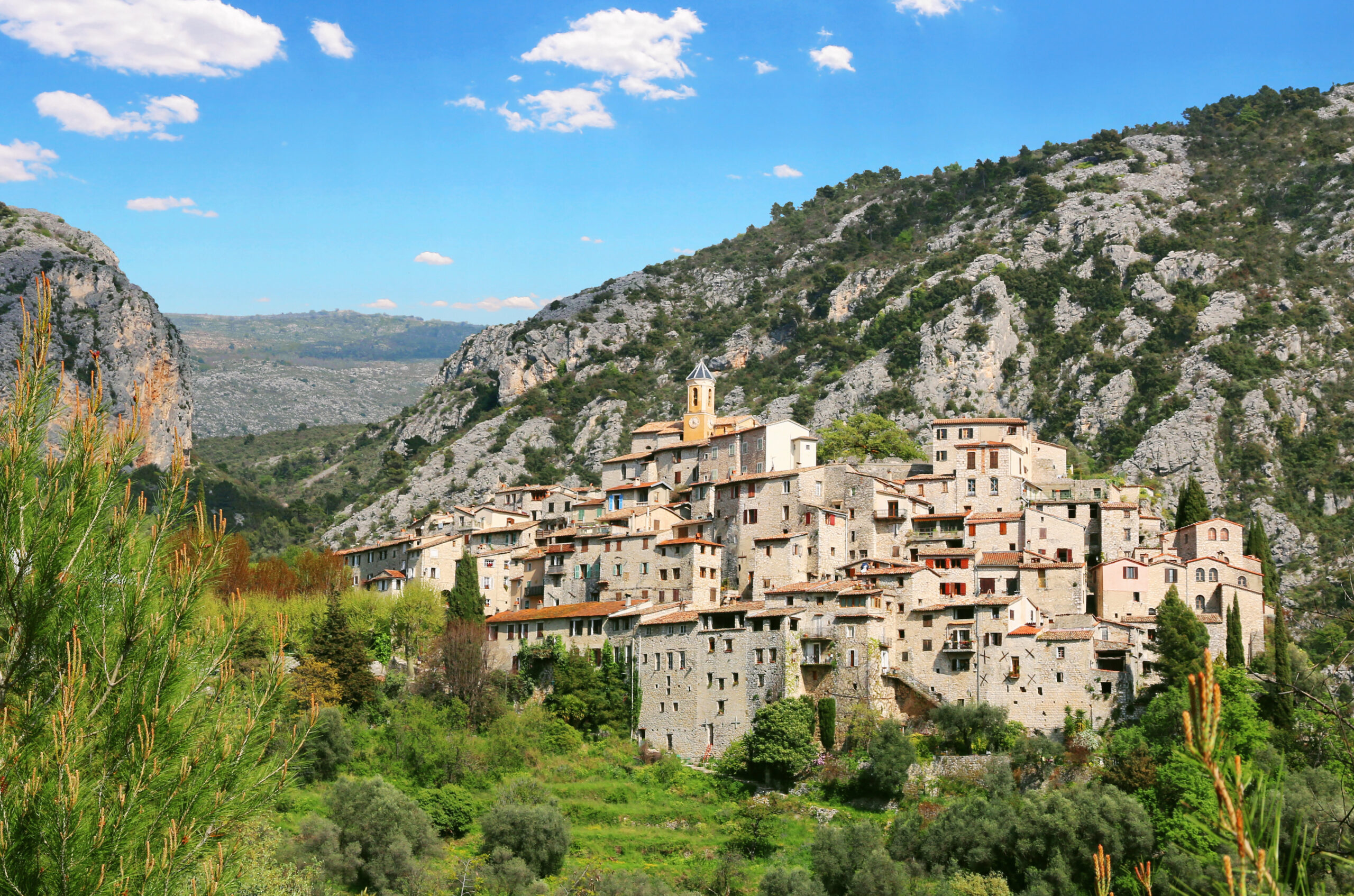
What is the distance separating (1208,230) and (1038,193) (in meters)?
22.1

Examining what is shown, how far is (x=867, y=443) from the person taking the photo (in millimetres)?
97812

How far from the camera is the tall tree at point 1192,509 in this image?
80.6 meters

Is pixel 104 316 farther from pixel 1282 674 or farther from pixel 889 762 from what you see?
pixel 1282 674

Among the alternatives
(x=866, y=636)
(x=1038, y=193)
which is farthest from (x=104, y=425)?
(x=1038, y=193)

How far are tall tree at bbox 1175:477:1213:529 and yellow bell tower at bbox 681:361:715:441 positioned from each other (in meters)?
33.0

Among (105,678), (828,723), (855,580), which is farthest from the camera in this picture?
(855,580)

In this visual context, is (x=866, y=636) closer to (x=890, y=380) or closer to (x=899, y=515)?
(x=899, y=515)

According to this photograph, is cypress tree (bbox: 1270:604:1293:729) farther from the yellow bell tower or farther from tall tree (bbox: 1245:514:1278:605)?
the yellow bell tower

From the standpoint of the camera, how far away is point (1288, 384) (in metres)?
123

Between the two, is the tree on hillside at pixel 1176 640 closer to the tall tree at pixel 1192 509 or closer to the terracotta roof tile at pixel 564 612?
the tall tree at pixel 1192 509

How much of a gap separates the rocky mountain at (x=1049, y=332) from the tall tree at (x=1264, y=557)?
58.6 ft

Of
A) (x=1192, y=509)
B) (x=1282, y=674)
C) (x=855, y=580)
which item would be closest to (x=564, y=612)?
(x=855, y=580)

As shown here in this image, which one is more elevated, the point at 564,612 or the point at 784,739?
the point at 564,612

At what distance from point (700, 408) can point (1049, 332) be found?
2353 inches
